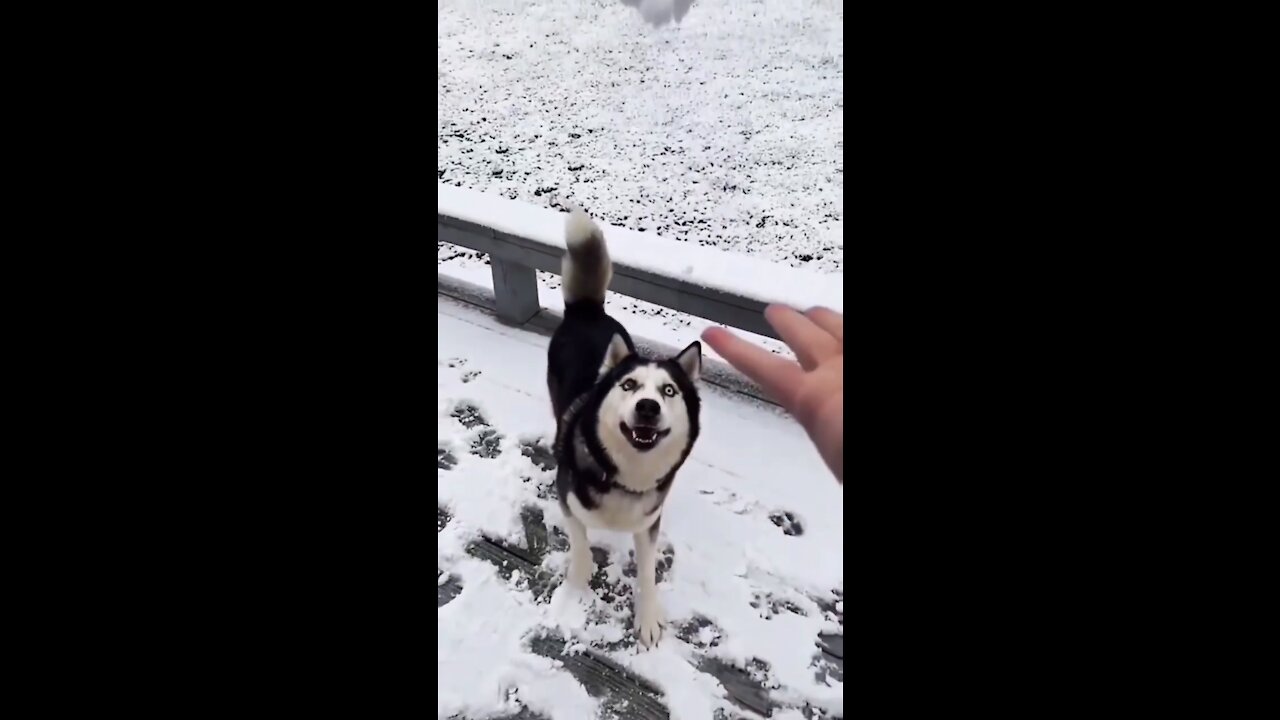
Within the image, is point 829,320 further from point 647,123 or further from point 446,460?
point 647,123

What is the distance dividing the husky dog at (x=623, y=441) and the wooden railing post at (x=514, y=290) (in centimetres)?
73

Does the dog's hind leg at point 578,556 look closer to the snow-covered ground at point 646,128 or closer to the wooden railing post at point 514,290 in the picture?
the snow-covered ground at point 646,128

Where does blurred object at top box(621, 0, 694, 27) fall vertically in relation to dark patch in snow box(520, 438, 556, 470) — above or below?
above

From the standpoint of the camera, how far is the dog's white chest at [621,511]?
1.38 metres

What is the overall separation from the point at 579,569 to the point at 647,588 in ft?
0.60

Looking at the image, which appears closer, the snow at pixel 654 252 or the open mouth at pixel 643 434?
the open mouth at pixel 643 434

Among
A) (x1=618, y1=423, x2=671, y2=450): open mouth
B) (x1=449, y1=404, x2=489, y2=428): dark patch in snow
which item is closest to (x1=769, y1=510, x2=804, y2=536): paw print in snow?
(x1=618, y1=423, x2=671, y2=450): open mouth

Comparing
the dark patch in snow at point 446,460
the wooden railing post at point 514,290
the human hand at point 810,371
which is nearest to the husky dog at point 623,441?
the human hand at point 810,371

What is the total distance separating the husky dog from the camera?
1.26 m

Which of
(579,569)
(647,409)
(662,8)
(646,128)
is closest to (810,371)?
(647,409)

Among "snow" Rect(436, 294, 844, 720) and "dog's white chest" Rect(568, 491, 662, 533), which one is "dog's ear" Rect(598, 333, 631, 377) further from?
"snow" Rect(436, 294, 844, 720)
